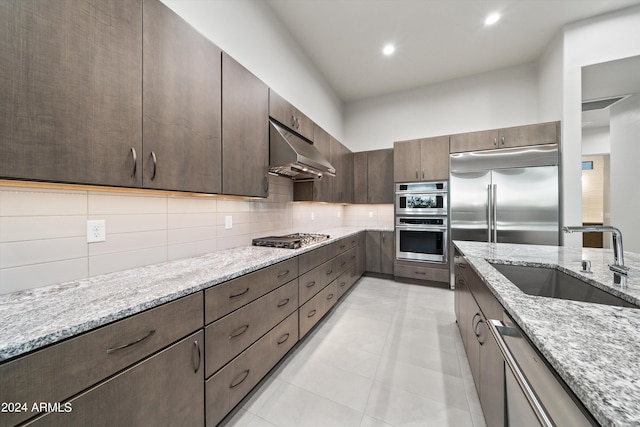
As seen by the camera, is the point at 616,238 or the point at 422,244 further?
the point at 422,244

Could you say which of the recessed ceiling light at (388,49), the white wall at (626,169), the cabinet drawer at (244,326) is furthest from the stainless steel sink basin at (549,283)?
the recessed ceiling light at (388,49)

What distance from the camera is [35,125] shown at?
827mm

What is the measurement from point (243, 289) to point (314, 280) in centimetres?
96

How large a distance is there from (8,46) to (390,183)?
3.98 metres

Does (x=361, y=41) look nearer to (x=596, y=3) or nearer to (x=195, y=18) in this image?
(x=195, y=18)

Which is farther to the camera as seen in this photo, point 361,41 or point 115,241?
point 361,41

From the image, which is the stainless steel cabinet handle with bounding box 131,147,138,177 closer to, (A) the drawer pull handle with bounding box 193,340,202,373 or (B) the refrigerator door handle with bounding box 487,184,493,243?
(A) the drawer pull handle with bounding box 193,340,202,373

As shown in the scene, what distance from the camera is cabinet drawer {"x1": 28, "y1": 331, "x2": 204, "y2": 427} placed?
28.9 inches

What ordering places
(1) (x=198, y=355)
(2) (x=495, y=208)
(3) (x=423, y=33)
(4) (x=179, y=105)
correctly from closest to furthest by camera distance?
(1) (x=198, y=355) → (4) (x=179, y=105) → (3) (x=423, y=33) → (2) (x=495, y=208)

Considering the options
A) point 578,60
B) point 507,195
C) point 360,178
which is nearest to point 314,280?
point 360,178


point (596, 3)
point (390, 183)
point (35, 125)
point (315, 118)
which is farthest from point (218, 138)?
point (596, 3)

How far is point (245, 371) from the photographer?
1.38m

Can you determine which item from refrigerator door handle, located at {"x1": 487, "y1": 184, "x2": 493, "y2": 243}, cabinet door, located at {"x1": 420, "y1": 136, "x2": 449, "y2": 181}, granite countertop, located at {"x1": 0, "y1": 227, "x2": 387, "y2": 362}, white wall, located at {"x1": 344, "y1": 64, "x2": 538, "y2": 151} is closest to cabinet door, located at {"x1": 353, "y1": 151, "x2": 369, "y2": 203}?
white wall, located at {"x1": 344, "y1": 64, "x2": 538, "y2": 151}

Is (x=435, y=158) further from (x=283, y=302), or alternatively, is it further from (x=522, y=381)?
(x=522, y=381)
